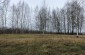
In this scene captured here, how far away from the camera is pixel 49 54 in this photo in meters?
12.6

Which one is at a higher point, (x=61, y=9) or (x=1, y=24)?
(x=61, y=9)

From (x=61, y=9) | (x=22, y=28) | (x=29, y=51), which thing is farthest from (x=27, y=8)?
(x=29, y=51)

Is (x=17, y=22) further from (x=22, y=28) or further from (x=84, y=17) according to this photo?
(x=84, y=17)

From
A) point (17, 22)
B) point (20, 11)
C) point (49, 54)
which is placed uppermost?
point (20, 11)

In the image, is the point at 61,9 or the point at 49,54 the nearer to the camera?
the point at 49,54

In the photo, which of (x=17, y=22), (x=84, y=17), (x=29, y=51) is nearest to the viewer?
(x=29, y=51)

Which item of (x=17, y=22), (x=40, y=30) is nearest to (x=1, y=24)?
(x=17, y=22)

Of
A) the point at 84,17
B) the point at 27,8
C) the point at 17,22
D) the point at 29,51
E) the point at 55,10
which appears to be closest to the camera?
the point at 29,51

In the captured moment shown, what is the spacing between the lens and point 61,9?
88562 millimetres

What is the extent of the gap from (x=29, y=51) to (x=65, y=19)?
7561 centimetres

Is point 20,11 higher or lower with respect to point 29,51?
higher

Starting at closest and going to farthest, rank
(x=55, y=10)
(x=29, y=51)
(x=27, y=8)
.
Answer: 1. (x=29, y=51)
2. (x=27, y=8)
3. (x=55, y=10)

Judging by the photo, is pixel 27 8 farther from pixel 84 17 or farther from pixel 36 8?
pixel 84 17

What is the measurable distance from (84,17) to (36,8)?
24.8 metres
